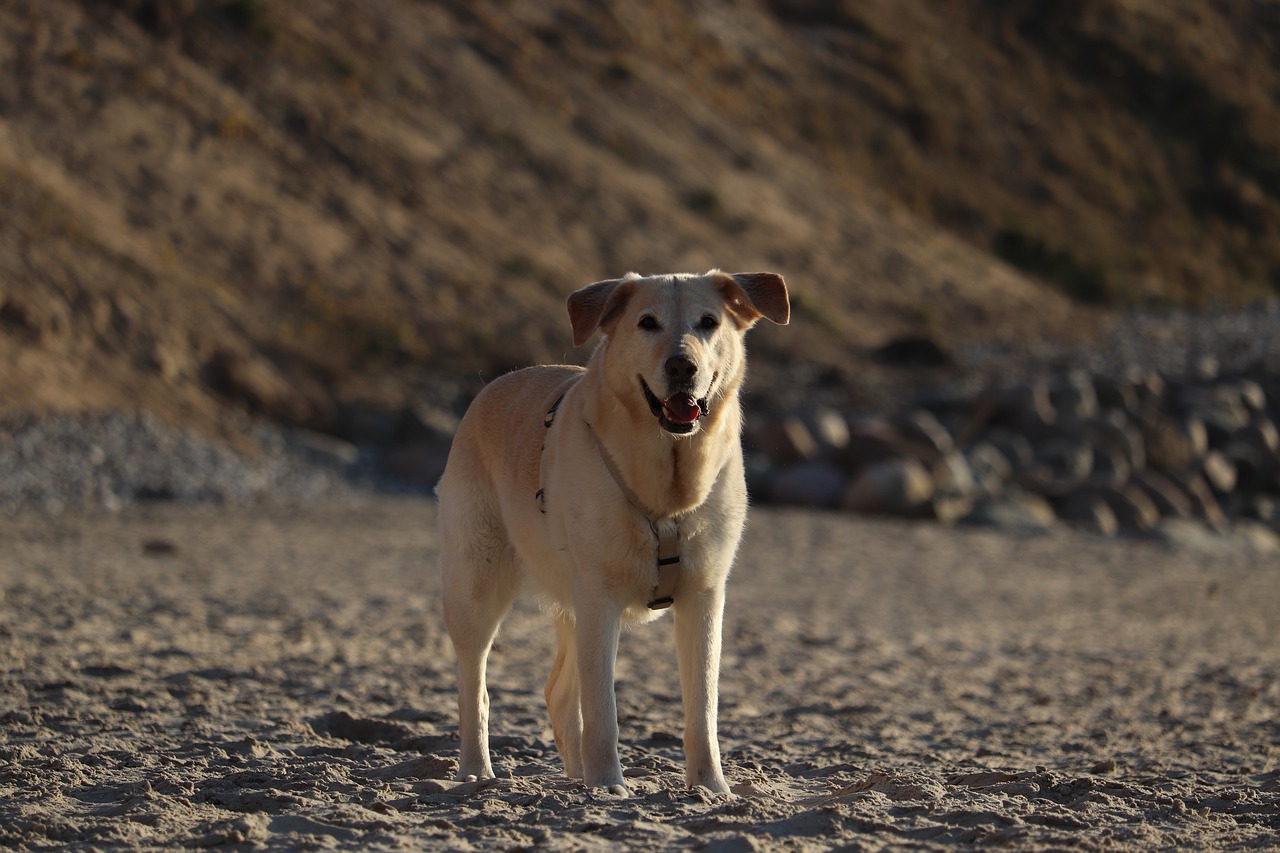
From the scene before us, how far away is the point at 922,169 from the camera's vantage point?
135ft

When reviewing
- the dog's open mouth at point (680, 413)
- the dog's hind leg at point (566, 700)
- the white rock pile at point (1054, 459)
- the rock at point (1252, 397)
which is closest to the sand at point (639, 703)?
the dog's hind leg at point (566, 700)

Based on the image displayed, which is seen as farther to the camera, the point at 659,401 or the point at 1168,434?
the point at 1168,434

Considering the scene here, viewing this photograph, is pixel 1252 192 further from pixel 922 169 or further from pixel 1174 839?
pixel 1174 839

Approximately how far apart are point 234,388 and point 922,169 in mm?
26058

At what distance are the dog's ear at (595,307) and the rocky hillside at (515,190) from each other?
13340mm

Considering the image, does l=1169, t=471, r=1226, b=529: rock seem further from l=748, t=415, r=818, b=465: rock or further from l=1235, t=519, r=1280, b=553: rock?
l=748, t=415, r=818, b=465: rock

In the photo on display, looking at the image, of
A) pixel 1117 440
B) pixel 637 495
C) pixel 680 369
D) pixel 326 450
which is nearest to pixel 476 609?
pixel 637 495

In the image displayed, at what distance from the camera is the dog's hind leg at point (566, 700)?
5.97 metres

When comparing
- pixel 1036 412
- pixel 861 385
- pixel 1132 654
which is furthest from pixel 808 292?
pixel 1132 654

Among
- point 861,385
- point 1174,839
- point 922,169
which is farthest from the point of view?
point 922,169

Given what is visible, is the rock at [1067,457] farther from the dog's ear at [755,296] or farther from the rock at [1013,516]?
the dog's ear at [755,296]

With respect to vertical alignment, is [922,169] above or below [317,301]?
above

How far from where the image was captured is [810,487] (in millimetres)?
18250

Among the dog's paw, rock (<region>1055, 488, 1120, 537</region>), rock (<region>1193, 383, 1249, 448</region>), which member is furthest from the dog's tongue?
rock (<region>1193, 383, 1249, 448</region>)
